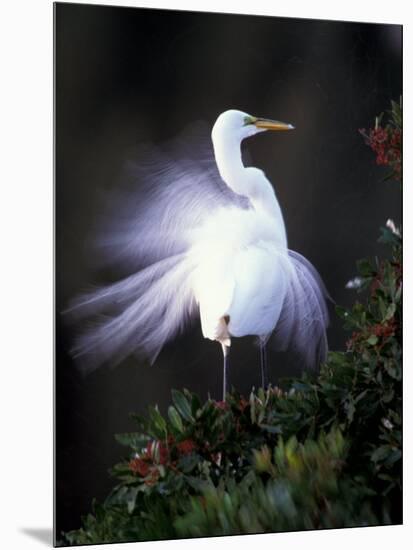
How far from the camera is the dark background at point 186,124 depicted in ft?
16.2

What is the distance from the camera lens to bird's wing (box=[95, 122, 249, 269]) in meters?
5.02

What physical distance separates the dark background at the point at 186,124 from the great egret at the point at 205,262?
75 mm

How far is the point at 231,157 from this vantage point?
5.22 m

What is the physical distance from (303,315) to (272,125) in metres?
0.93

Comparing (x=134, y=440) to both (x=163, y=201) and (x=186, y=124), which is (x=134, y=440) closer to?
(x=163, y=201)

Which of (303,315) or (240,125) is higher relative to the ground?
(240,125)

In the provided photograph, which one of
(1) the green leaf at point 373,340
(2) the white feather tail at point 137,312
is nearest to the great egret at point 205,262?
(2) the white feather tail at point 137,312

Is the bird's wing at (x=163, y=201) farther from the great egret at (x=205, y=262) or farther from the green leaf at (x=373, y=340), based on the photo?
the green leaf at (x=373, y=340)

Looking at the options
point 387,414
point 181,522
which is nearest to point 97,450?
point 181,522

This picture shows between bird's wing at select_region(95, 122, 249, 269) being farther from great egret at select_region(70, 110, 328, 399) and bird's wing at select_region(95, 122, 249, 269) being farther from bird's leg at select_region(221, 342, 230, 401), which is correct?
bird's leg at select_region(221, 342, 230, 401)

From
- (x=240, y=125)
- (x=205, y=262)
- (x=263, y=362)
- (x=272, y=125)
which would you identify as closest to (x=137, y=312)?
(x=205, y=262)

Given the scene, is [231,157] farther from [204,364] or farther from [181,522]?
[181,522]

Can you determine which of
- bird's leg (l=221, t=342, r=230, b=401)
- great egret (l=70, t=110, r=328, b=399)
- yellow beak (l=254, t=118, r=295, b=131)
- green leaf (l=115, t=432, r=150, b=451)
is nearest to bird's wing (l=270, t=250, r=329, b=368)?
great egret (l=70, t=110, r=328, b=399)

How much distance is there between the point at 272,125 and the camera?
530 centimetres
